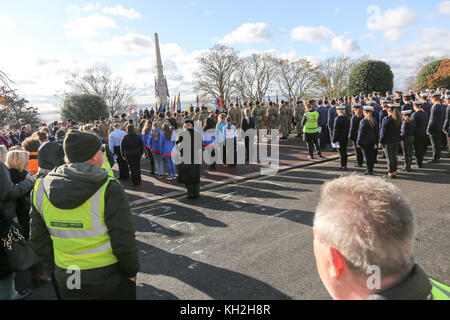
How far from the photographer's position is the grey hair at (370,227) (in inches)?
42.9

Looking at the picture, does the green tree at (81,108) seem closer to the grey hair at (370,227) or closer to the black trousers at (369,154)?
the black trousers at (369,154)

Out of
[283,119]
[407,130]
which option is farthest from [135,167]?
[283,119]

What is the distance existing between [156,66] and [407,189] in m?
24.1

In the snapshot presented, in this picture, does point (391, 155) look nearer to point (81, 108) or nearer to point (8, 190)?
point (8, 190)

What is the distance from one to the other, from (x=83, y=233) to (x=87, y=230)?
1.7 inches

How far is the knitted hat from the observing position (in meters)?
2.37

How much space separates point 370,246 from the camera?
1.09 meters

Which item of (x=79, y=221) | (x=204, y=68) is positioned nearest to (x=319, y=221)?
(x=79, y=221)

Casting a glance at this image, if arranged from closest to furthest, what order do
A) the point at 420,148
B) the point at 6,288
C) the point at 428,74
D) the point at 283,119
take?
the point at 6,288, the point at 420,148, the point at 283,119, the point at 428,74

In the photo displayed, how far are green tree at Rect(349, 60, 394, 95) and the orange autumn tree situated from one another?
5.07 meters

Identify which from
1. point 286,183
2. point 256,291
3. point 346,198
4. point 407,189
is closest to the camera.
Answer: point 346,198

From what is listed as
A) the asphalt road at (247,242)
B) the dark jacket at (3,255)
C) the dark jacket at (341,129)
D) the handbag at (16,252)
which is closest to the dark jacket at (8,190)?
the dark jacket at (3,255)

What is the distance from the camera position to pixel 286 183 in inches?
339

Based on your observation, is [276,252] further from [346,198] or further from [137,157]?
[137,157]
